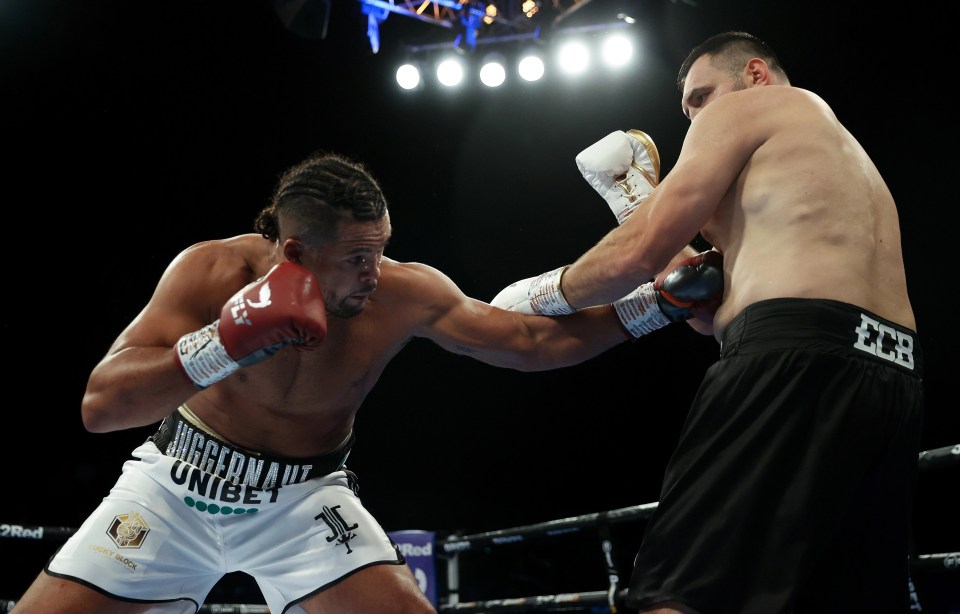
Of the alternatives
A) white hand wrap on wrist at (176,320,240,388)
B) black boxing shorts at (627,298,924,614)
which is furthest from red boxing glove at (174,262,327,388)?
black boxing shorts at (627,298,924,614)

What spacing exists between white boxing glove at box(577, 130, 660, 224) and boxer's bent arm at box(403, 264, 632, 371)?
1.10 ft

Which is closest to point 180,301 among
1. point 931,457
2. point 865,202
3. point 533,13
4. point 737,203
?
point 737,203

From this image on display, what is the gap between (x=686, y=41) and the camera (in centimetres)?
607

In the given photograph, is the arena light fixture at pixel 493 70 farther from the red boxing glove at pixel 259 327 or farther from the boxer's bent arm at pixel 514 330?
the red boxing glove at pixel 259 327

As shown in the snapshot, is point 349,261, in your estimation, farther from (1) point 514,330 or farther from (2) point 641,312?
(2) point 641,312

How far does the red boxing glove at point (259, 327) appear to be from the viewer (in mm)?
1846

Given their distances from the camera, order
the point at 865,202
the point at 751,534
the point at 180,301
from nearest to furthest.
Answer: the point at 751,534 → the point at 865,202 → the point at 180,301

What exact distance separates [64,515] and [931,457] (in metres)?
5.93

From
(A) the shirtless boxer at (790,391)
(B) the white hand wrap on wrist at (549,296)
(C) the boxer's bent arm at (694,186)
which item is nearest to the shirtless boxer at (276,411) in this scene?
(B) the white hand wrap on wrist at (549,296)

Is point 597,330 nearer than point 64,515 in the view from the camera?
Yes

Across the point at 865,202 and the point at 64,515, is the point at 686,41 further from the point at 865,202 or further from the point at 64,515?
the point at 64,515

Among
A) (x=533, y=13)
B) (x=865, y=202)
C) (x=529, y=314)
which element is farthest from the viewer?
(x=533, y=13)

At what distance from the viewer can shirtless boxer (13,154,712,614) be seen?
2.04 m

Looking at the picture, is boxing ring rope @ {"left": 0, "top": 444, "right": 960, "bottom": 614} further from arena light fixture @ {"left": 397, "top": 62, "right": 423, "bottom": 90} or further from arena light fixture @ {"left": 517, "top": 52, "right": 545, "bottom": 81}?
arena light fixture @ {"left": 397, "top": 62, "right": 423, "bottom": 90}
